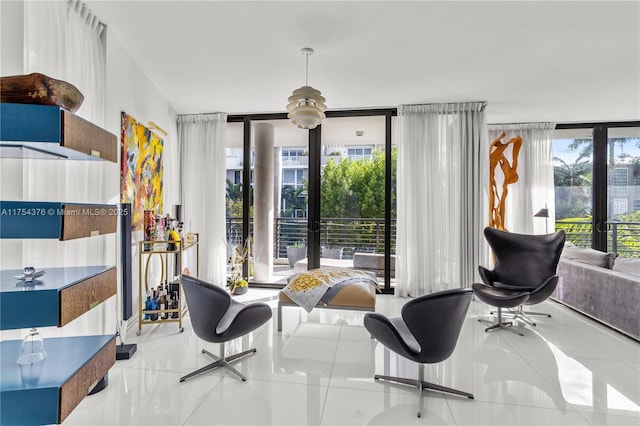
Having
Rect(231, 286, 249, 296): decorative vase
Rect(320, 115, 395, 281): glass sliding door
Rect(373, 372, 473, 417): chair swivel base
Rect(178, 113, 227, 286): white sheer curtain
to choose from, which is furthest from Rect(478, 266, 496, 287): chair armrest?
Rect(178, 113, 227, 286): white sheer curtain

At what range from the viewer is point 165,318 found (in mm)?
3465

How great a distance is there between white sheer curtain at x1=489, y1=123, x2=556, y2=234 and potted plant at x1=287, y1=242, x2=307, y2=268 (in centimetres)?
346

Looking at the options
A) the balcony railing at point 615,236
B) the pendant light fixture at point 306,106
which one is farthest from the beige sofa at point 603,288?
the pendant light fixture at point 306,106

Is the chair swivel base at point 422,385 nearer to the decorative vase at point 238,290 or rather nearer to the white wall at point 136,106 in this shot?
the white wall at point 136,106

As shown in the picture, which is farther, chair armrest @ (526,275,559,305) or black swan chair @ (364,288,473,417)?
chair armrest @ (526,275,559,305)

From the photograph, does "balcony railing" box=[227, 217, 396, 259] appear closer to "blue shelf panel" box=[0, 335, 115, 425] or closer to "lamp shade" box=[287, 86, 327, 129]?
"lamp shade" box=[287, 86, 327, 129]

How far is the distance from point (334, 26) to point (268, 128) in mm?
2748

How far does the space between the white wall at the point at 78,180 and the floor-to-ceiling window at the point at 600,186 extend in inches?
248

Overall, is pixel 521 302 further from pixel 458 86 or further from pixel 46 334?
pixel 46 334

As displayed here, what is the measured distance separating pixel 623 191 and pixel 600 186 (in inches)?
14.0

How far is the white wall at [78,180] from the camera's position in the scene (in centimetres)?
194

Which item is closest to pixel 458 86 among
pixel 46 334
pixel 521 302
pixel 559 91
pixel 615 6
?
pixel 559 91

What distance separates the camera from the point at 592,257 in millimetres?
3898

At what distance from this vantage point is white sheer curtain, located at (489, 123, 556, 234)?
5.41 m
